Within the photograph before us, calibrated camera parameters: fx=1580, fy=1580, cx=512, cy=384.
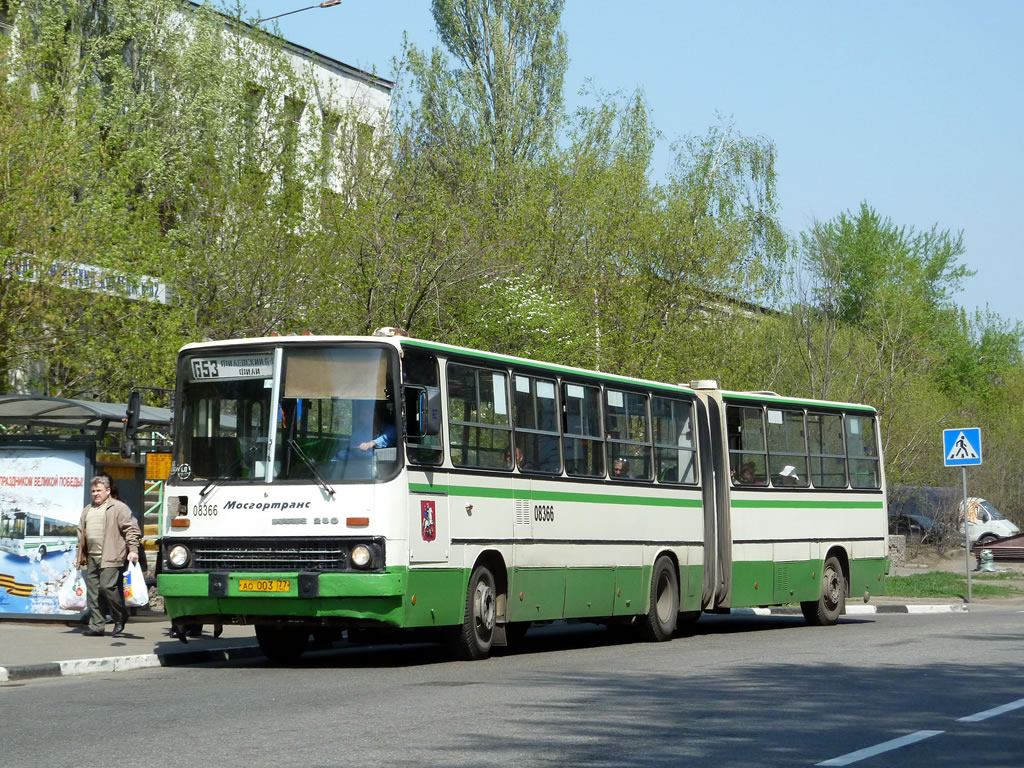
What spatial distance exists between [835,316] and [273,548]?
1174 inches

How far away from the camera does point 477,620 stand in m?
16.3

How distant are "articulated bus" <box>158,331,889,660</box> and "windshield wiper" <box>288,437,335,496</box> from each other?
2 centimetres

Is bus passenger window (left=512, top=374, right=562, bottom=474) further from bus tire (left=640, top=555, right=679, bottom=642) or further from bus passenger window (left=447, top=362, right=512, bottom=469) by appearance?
bus tire (left=640, top=555, right=679, bottom=642)

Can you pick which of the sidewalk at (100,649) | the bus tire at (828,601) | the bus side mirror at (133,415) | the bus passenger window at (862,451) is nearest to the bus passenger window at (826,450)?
the bus passenger window at (862,451)

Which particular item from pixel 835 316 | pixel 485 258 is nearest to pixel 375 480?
pixel 485 258

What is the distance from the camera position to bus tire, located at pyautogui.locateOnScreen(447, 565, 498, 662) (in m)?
16.1

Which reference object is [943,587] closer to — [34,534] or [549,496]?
[549,496]

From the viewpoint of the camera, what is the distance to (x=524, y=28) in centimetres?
5278

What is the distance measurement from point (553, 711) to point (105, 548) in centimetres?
825

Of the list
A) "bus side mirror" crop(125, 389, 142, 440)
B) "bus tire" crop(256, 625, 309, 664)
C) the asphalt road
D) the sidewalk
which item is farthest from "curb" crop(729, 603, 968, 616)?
"bus side mirror" crop(125, 389, 142, 440)

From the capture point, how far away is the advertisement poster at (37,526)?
61.6 ft

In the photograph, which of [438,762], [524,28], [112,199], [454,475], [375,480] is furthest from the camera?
[524,28]

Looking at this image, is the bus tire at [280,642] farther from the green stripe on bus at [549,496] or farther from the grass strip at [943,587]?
the grass strip at [943,587]

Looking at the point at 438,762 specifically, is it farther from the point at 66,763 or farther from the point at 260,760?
the point at 66,763
